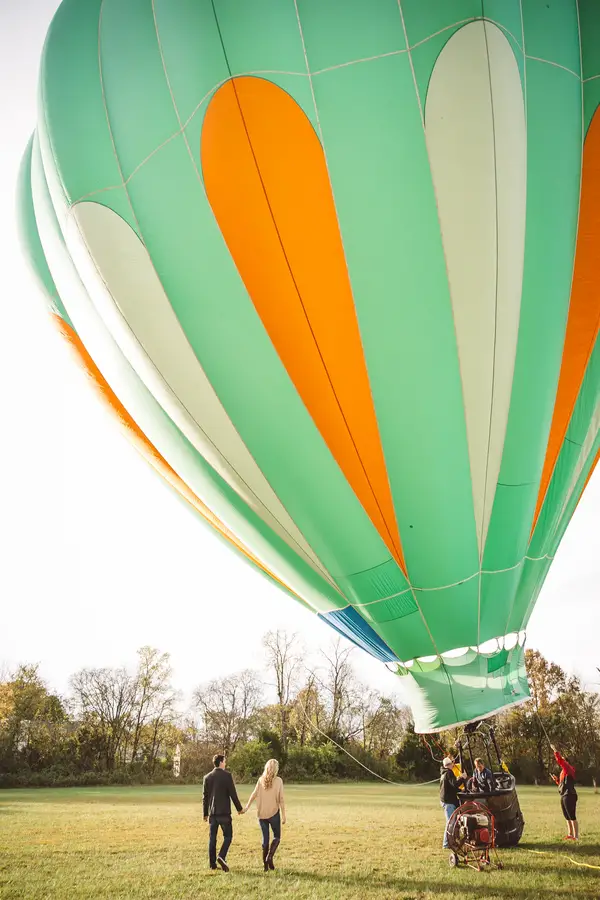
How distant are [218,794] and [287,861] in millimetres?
1182

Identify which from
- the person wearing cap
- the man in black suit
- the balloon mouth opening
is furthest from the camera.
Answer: the person wearing cap

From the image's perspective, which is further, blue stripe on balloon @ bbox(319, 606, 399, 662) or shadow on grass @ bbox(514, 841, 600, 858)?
shadow on grass @ bbox(514, 841, 600, 858)

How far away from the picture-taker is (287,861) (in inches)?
222

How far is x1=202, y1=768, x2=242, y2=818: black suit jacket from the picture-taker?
5.08 m

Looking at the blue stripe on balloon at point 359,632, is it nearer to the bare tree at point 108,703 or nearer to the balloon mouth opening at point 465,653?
the balloon mouth opening at point 465,653

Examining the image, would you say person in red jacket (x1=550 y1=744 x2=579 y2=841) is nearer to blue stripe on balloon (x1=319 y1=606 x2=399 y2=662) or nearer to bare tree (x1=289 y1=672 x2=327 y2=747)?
blue stripe on balloon (x1=319 y1=606 x2=399 y2=662)

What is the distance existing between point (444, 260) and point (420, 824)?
26.8 ft

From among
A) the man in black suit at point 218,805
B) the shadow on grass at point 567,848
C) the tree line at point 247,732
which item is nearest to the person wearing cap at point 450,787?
the shadow on grass at point 567,848

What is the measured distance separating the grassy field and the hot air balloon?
50.4 inches

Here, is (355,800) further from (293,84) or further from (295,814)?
(293,84)

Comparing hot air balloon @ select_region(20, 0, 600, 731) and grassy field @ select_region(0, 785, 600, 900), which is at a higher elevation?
hot air balloon @ select_region(20, 0, 600, 731)

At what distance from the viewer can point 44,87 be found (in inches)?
181

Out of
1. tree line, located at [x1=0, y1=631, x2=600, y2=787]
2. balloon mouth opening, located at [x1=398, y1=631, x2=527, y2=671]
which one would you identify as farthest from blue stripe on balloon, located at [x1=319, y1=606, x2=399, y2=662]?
tree line, located at [x1=0, y1=631, x2=600, y2=787]

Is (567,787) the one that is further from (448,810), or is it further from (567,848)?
(448,810)
